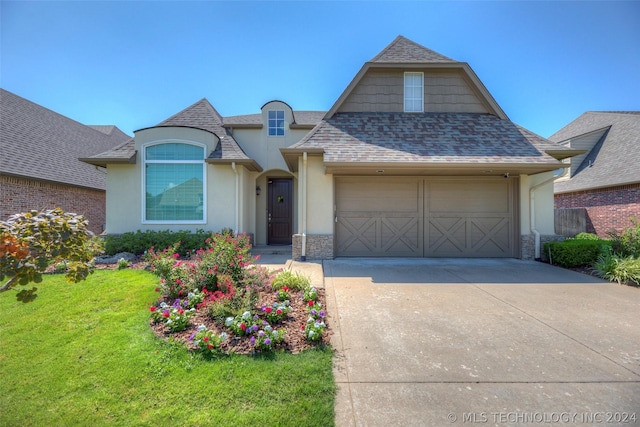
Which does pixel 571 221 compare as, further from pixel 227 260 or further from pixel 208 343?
pixel 208 343

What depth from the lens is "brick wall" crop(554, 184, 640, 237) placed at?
1110cm

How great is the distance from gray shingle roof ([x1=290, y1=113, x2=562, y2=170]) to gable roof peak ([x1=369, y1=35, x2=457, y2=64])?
1825mm

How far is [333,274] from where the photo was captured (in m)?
6.27

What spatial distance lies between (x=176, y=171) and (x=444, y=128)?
29.2ft

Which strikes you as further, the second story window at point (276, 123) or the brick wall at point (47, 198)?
the second story window at point (276, 123)

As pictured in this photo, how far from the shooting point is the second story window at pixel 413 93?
30.0ft

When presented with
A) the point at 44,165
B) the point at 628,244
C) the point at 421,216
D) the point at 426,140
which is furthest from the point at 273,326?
the point at 44,165

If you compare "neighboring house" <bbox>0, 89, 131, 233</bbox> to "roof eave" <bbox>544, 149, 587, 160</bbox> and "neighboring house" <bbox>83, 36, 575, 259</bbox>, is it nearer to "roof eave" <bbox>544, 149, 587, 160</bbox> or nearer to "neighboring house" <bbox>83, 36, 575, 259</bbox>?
"neighboring house" <bbox>83, 36, 575, 259</bbox>

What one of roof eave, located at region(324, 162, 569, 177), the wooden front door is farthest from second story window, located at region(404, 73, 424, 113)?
the wooden front door

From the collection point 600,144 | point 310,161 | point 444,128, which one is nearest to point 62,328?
point 310,161

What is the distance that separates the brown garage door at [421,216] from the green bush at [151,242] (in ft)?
14.7

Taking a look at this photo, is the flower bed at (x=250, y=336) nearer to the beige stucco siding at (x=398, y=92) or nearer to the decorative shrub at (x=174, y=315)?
the decorative shrub at (x=174, y=315)

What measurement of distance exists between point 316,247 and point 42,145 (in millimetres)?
14076

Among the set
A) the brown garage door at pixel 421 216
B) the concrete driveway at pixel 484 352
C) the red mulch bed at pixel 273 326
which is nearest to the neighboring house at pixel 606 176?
the brown garage door at pixel 421 216
